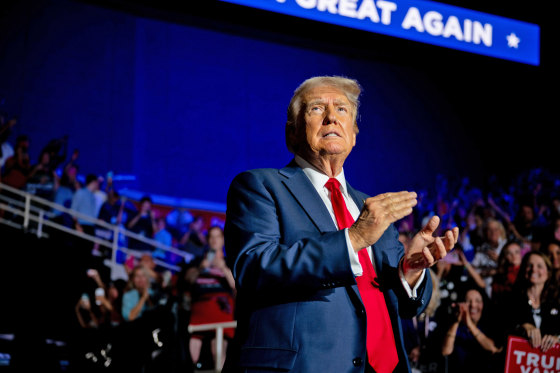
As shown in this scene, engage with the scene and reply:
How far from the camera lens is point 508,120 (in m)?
6.96

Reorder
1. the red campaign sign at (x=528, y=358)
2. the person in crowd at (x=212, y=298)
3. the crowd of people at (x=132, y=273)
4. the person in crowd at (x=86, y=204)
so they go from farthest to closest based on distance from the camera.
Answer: the person in crowd at (x=86, y=204) < the person in crowd at (x=212, y=298) < the crowd of people at (x=132, y=273) < the red campaign sign at (x=528, y=358)

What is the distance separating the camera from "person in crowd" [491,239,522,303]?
16.7 ft

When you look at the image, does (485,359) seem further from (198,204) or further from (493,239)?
(198,204)

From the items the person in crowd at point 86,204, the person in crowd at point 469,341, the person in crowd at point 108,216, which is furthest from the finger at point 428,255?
the person in crowd at point 86,204

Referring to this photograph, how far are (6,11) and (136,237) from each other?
8.52ft

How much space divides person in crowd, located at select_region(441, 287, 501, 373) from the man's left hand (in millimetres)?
3416

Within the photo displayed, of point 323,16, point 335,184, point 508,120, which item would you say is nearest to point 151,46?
point 323,16

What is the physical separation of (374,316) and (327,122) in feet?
1.82

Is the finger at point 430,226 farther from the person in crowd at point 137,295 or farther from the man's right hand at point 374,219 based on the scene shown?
the person in crowd at point 137,295

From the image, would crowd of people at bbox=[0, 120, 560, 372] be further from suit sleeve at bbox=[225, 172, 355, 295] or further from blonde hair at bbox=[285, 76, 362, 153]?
suit sleeve at bbox=[225, 172, 355, 295]

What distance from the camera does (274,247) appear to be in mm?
1341

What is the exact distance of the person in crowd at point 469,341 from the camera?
460 cm

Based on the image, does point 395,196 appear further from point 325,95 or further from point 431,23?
point 431,23

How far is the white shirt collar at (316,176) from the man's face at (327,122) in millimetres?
38
